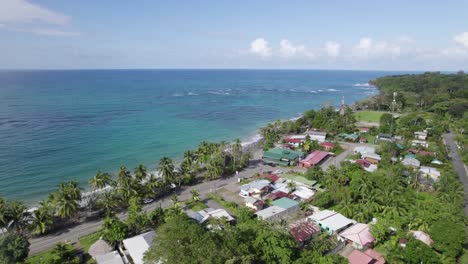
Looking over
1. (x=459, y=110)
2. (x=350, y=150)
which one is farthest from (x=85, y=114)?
(x=459, y=110)

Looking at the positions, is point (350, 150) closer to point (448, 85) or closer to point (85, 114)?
point (85, 114)

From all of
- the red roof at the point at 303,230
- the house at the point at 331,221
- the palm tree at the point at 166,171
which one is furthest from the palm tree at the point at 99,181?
the house at the point at 331,221

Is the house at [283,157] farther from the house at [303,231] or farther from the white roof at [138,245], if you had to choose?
the white roof at [138,245]

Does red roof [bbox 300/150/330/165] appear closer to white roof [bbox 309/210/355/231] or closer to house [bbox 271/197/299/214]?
house [bbox 271/197/299/214]

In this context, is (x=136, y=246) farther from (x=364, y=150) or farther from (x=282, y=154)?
(x=364, y=150)

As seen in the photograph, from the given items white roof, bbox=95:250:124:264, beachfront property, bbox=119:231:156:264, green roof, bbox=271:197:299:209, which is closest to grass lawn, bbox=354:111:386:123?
green roof, bbox=271:197:299:209

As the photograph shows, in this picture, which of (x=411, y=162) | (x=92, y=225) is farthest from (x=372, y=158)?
(x=92, y=225)
